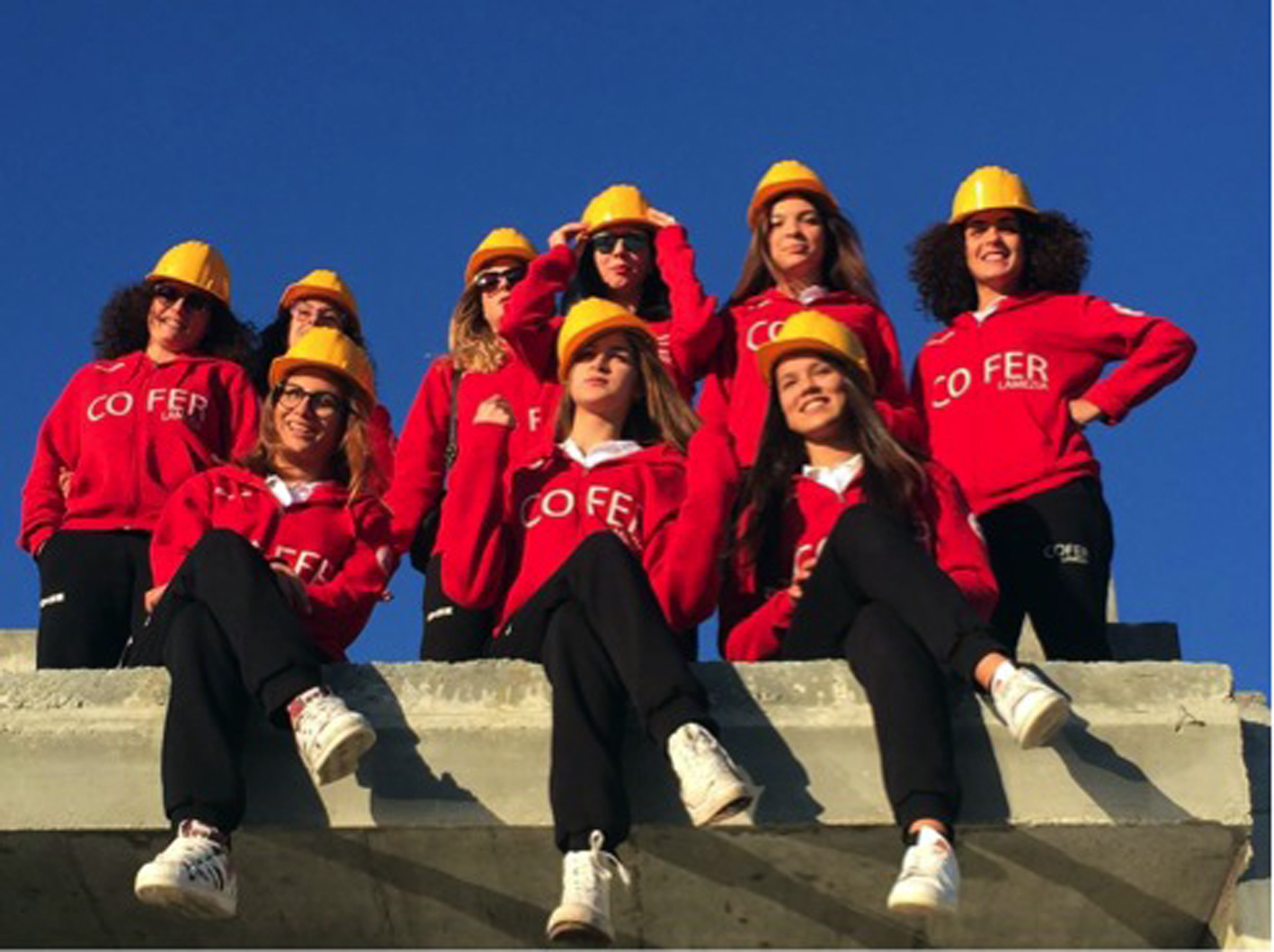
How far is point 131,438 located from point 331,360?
0.80 meters

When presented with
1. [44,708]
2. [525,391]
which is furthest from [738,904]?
[525,391]

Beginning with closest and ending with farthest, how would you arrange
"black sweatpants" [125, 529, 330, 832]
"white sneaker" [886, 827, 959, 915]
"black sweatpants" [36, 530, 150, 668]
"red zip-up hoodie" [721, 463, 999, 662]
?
"white sneaker" [886, 827, 959, 915]
"black sweatpants" [125, 529, 330, 832]
"red zip-up hoodie" [721, 463, 999, 662]
"black sweatpants" [36, 530, 150, 668]

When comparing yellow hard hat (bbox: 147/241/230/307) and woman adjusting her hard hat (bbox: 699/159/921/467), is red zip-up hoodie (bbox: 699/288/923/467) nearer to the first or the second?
woman adjusting her hard hat (bbox: 699/159/921/467)

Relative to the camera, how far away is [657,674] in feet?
19.3

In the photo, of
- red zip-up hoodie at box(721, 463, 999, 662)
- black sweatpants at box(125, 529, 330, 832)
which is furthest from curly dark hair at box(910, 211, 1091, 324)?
black sweatpants at box(125, 529, 330, 832)

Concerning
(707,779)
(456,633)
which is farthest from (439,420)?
(707,779)

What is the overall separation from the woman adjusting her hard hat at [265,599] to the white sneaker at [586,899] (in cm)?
63

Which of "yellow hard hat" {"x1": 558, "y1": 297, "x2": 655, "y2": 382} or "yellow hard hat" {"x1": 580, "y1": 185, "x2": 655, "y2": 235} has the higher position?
"yellow hard hat" {"x1": 580, "y1": 185, "x2": 655, "y2": 235}

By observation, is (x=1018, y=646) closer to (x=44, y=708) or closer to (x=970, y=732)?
(x=970, y=732)

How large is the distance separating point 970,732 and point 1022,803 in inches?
8.6

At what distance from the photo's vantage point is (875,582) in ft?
20.0

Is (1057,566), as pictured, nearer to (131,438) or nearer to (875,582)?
(875,582)

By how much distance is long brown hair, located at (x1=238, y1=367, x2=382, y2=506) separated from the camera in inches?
290

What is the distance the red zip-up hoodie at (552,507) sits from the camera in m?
6.68
